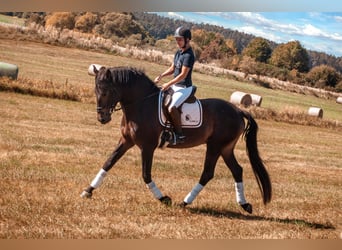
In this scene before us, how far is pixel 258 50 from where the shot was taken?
8023 millimetres

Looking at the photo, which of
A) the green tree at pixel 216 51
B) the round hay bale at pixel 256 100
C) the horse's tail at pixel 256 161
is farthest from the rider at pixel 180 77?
the round hay bale at pixel 256 100

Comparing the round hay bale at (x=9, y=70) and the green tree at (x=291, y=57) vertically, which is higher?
the green tree at (x=291, y=57)

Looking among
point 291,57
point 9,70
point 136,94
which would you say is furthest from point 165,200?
point 9,70

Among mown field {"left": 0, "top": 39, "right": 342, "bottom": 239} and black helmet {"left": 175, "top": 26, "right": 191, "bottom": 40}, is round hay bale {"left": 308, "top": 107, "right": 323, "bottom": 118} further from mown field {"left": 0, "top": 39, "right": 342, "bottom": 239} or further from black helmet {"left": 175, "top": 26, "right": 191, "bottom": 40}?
black helmet {"left": 175, "top": 26, "right": 191, "bottom": 40}

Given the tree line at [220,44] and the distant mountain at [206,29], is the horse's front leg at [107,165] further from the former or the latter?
the tree line at [220,44]

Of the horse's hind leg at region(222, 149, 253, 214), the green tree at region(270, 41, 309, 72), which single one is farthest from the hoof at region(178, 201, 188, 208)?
the green tree at region(270, 41, 309, 72)

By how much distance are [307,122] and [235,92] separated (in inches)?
86.1

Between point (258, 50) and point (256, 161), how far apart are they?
3.07 m

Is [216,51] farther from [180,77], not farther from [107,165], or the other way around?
[107,165]

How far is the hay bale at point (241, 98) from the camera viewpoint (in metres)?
9.47

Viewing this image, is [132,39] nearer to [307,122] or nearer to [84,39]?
[84,39]

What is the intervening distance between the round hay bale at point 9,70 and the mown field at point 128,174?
0.15 meters

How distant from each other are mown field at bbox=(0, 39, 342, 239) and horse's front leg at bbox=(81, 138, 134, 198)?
0.10 metres

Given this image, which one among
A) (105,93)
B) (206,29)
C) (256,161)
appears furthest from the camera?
(206,29)
